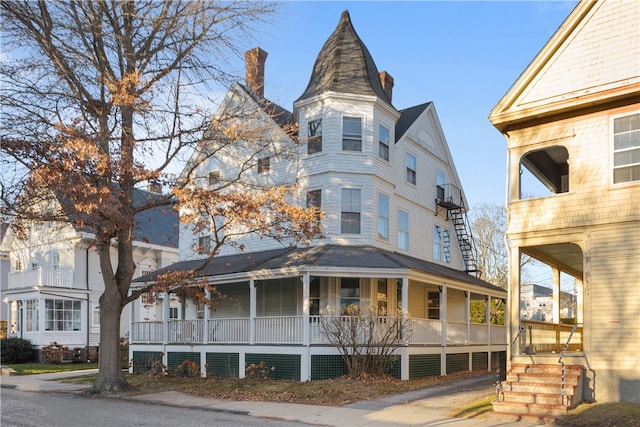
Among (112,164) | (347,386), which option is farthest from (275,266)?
(112,164)

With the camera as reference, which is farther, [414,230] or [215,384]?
[414,230]

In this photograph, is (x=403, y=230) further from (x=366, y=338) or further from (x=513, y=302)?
(x=513, y=302)

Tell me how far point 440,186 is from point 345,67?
26.4 feet

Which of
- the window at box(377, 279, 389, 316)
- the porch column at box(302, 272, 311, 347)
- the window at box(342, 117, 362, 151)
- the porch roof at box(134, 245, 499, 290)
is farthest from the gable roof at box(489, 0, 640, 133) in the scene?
the window at box(377, 279, 389, 316)

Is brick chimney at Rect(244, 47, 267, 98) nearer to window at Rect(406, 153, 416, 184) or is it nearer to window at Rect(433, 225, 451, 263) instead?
window at Rect(406, 153, 416, 184)

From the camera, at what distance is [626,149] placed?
47.1 ft

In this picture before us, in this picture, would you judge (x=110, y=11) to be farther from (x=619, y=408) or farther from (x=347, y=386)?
(x=619, y=408)

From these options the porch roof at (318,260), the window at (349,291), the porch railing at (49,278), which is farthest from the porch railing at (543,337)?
the porch railing at (49,278)

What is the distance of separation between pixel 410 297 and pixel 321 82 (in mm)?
9182

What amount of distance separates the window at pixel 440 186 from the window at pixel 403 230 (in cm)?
373

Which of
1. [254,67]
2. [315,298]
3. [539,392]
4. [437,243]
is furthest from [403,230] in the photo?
[539,392]

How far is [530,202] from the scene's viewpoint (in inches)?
616

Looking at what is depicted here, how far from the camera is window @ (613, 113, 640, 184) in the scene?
14.2 metres

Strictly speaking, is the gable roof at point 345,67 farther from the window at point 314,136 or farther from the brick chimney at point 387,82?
the brick chimney at point 387,82
